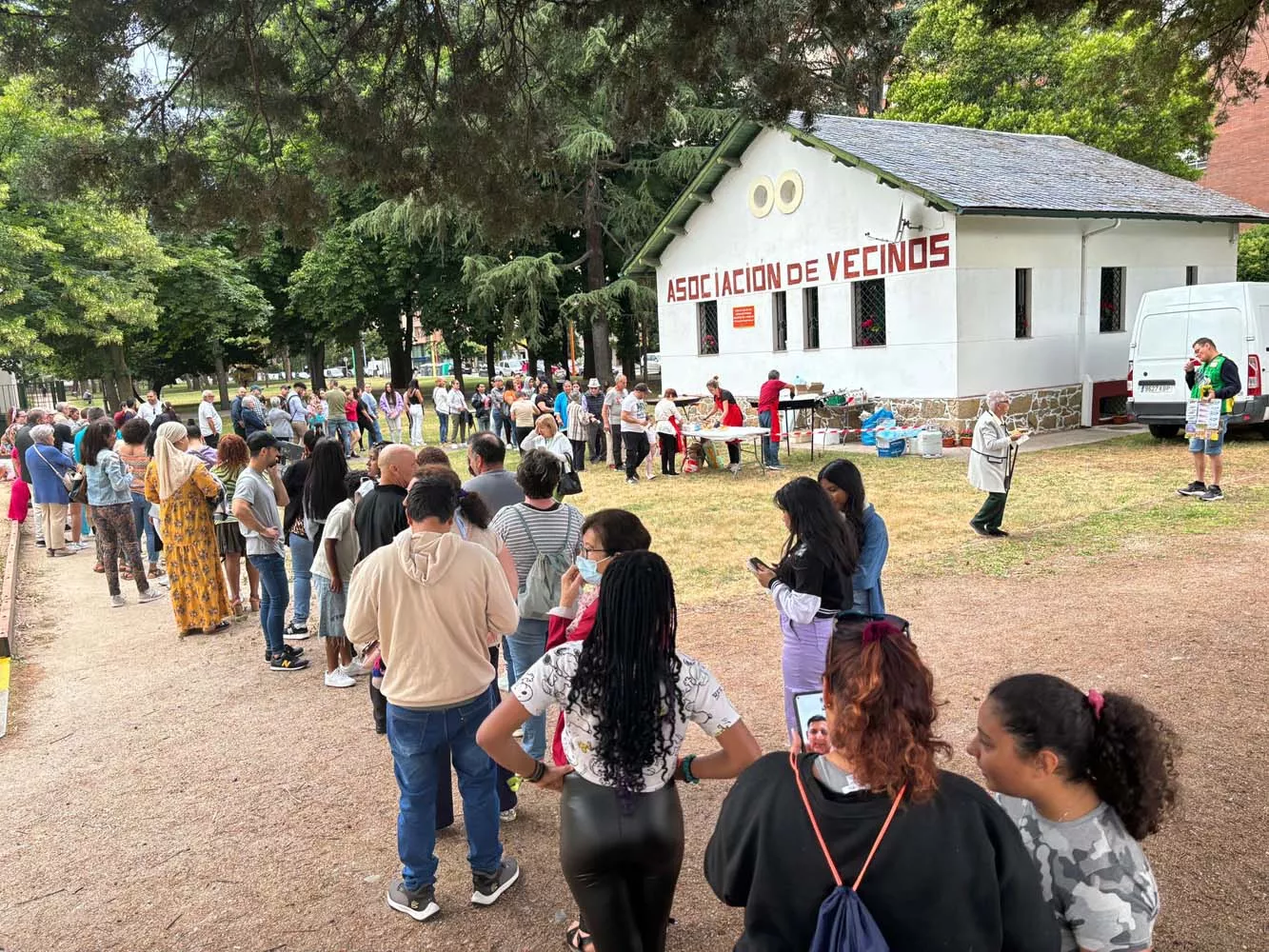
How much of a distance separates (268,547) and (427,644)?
3794 millimetres

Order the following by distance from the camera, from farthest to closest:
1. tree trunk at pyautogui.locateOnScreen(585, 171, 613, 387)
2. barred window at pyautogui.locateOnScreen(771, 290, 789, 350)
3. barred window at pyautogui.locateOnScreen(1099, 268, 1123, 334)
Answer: tree trunk at pyautogui.locateOnScreen(585, 171, 613, 387) → barred window at pyautogui.locateOnScreen(771, 290, 789, 350) → barred window at pyautogui.locateOnScreen(1099, 268, 1123, 334)

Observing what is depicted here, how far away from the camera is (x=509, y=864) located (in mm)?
3789

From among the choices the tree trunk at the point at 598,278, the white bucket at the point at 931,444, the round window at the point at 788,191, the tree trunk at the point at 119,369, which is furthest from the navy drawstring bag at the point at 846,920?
the tree trunk at the point at 119,369

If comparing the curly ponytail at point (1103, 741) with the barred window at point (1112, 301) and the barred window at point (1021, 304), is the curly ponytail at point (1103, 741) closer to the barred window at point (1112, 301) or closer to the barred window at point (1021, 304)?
the barred window at point (1021, 304)

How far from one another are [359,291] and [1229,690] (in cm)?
3250

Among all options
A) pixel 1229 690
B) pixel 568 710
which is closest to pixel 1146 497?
pixel 1229 690

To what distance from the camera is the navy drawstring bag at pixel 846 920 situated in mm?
1707

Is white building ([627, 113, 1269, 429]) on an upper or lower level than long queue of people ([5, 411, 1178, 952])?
upper

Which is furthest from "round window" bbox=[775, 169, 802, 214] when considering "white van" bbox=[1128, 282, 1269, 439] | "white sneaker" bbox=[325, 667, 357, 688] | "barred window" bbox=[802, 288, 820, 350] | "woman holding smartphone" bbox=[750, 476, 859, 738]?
"woman holding smartphone" bbox=[750, 476, 859, 738]

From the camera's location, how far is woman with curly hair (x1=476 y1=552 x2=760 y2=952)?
8.01 ft

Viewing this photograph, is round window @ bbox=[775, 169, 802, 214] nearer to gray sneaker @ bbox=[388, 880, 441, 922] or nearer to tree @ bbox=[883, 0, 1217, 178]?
tree @ bbox=[883, 0, 1217, 178]

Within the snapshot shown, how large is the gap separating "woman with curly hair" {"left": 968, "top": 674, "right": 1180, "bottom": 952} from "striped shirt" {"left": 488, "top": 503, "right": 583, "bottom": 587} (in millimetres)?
2645

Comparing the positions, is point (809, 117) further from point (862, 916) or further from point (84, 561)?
point (84, 561)

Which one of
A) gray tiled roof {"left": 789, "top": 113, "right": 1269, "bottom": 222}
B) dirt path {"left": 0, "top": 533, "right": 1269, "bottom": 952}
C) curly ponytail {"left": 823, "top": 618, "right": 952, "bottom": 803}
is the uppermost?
gray tiled roof {"left": 789, "top": 113, "right": 1269, "bottom": 222}
